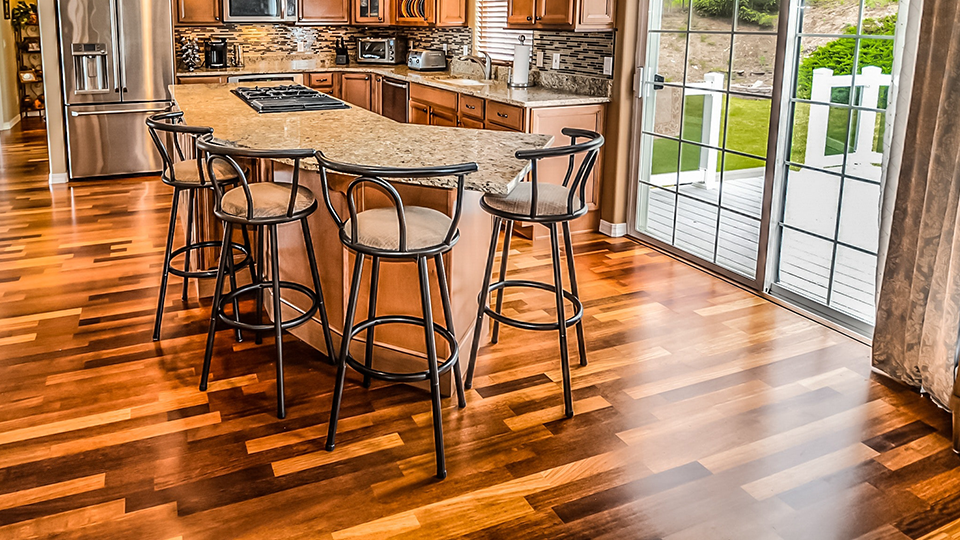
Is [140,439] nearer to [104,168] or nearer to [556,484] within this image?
[556,484]

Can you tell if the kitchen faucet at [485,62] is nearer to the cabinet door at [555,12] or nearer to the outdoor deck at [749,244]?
the cabinet door at [555,12]

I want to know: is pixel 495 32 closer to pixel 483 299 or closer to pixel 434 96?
pixel 434 96

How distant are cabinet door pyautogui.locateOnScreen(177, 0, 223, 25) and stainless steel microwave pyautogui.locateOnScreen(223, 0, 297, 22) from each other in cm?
8

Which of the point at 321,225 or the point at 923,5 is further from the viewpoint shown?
the point at 321,225

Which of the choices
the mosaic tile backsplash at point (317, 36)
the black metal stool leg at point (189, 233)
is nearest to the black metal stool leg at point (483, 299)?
the black metal stool leg at point (189, 233)

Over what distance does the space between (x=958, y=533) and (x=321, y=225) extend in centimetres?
236

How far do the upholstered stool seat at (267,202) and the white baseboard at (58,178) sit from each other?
4.40 m

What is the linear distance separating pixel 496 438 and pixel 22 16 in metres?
9.81

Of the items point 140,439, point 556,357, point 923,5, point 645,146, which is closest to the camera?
point 140,439

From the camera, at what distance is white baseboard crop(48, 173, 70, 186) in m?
6.44

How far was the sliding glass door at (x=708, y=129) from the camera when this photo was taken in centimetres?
408

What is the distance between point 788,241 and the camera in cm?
403

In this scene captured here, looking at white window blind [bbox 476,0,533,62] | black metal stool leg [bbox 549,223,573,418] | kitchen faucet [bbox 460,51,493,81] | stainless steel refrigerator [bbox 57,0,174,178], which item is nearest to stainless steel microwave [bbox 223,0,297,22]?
stainless steel refrigerator [bbox 57,0,174,178]

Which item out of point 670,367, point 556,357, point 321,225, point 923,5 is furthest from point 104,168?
point 923,5
